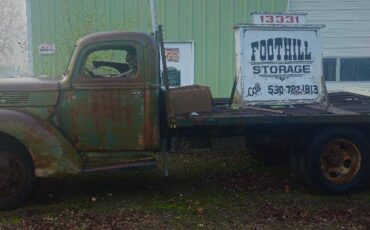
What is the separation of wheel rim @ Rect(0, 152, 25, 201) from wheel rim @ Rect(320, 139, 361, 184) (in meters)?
3.79

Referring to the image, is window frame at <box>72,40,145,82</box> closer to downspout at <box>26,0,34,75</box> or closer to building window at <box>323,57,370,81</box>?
downspout at <box>26,0,34,75</box>

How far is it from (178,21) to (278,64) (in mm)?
6920

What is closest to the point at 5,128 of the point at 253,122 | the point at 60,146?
the point at 60,146

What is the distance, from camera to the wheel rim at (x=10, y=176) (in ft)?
19.0

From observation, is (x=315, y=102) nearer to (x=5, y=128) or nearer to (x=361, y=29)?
(x=5, y=128)

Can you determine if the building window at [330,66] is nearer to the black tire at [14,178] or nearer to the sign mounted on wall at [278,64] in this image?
the sign mounted on wall at [278,64]

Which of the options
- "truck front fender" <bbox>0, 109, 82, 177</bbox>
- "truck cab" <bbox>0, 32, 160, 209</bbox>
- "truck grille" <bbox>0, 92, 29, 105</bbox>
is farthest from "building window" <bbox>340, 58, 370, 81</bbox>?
"truck grille" <bbox>0, 92, 29, 105</bbox>

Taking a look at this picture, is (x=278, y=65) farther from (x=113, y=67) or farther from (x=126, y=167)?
(x=126, y=167)

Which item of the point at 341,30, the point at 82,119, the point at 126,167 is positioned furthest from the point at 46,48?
the point at 341,30

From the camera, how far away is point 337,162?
21.2ft

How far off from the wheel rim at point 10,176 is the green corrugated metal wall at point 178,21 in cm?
733

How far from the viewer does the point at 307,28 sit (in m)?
6.88

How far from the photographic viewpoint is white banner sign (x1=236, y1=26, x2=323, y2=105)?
676 centimetres

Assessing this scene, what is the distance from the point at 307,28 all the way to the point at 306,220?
111 inches
